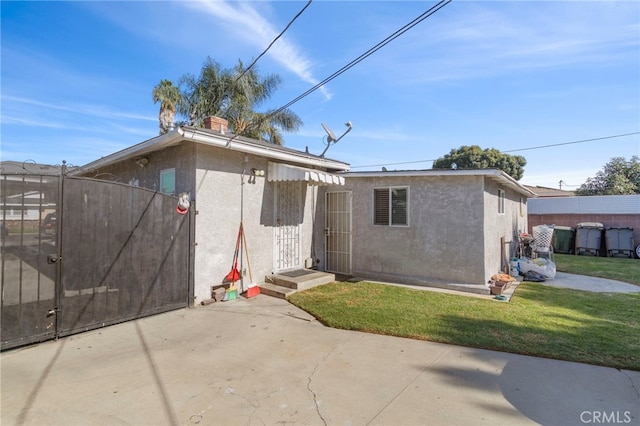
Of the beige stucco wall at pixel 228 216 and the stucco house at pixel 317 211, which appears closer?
the beige stucco wall at pixel 228 216

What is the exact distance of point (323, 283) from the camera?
9.34m

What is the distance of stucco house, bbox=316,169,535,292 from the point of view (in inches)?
354

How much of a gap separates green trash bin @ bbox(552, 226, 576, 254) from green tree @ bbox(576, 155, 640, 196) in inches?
675

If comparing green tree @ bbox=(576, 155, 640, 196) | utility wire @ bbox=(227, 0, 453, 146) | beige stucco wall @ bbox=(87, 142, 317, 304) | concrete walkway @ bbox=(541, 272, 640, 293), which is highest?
green tree @ bbox=(576, 155, 640, 196)

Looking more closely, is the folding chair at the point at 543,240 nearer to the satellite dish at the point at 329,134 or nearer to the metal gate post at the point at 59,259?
the satellite dish at the point at 329,134

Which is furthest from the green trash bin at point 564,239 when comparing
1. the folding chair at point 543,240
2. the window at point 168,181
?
the window at point 168,181

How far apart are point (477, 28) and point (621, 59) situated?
6.48 metres

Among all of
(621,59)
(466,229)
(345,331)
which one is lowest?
(345,331)

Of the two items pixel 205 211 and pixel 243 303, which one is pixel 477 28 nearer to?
pixel 205 211

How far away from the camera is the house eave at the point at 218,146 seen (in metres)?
6.72

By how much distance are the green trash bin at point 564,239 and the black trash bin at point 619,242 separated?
1.67m

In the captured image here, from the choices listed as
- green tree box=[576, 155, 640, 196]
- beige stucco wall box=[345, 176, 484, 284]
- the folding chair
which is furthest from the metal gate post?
green tree box=[576, 155, 640, 196]

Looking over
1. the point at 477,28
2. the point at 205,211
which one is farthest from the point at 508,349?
the point at 205,211

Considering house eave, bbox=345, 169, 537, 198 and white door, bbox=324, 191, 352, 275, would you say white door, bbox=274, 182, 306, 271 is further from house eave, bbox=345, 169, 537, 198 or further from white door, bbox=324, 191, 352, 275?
house eave, bbox=345, 169, 537, 198
